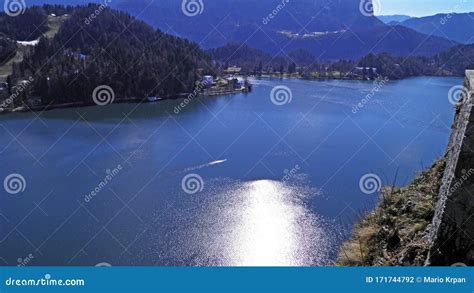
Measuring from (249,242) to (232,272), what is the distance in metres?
11.1

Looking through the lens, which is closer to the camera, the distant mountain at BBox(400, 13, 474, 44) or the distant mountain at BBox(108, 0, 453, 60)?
the distant mountain at BBox(400, 13, 474, 44)

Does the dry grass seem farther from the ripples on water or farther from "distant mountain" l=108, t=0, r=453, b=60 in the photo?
"distant mountain" l=108, t=0, r=453, b=60

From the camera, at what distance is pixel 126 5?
134 meters

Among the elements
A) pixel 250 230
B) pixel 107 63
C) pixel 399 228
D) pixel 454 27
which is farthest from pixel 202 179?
pixel 454 27

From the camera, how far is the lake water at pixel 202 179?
12602 millimetres

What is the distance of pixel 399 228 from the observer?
3.47m

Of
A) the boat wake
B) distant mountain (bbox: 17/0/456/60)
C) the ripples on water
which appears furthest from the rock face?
distant mountain (bbox: 17/0/456/60)

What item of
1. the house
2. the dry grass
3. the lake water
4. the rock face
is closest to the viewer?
the rock face

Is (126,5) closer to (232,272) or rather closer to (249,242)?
(249,242)

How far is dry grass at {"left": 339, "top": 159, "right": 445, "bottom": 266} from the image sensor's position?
125 inches

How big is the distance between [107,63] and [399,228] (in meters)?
40.8

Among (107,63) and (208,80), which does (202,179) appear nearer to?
(107,63)

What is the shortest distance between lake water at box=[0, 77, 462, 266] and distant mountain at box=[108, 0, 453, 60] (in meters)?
60.4

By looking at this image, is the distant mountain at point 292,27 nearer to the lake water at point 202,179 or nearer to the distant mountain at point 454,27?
the distant mountain at point 454,27
